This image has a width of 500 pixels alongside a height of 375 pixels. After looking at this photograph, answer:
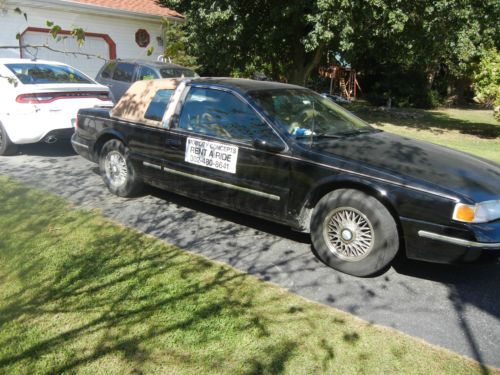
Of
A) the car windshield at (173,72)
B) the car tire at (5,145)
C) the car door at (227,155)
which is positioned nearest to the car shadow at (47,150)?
the car tire at (5,145)

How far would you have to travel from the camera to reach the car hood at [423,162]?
3742 millimetres

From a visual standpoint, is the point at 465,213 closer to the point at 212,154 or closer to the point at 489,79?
the point at 212,154

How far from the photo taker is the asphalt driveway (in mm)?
3342

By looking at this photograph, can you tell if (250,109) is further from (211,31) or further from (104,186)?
(211,31)

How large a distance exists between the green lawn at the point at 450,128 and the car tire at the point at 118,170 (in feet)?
23.4

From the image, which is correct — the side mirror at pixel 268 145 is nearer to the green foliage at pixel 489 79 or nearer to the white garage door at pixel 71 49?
the green foliage at pixel 489 79

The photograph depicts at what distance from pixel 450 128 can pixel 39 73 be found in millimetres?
12560

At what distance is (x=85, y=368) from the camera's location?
9.07ft

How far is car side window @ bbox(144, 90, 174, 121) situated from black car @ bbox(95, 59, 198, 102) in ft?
17.4

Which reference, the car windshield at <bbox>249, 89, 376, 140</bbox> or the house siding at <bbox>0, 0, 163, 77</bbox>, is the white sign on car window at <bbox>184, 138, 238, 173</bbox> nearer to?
the car windshield at <bbox>249, 89, 376, 140</bbox>

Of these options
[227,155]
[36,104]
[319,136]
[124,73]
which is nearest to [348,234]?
[319,136]

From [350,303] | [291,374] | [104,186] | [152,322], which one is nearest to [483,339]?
[350,303]

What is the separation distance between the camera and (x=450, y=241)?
3.55 meters

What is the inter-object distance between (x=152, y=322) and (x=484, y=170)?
10.1 ft
